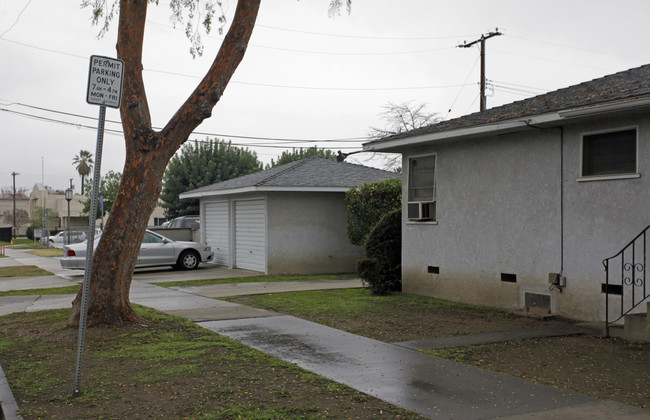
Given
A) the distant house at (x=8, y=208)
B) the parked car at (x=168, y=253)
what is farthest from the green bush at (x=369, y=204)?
the distant house at (x=8, y=208)

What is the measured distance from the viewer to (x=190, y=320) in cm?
1044

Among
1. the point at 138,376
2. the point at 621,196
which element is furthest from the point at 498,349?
the point at 138,376

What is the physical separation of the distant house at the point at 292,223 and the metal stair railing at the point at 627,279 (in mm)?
11200

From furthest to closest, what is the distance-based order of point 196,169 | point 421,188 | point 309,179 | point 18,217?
1. point 18,217
2. point 196,169
3. point 309,179
4. point 421,188

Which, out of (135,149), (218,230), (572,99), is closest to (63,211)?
(218,230)

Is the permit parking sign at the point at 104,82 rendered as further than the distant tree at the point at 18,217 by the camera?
No

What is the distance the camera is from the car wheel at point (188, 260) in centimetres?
2141

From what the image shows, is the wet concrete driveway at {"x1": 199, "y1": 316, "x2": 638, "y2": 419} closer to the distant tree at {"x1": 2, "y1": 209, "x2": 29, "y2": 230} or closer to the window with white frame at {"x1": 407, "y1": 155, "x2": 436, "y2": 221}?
the window with white frame at {"x1": 407, "y1": 155, "x2": 436, "y2": 221}

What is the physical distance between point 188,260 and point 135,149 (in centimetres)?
1224

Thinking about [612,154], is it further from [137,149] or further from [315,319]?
[137,149]

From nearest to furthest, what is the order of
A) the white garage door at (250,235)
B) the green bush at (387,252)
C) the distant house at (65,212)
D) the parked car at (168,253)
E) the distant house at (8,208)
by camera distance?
the green bush at (387,252) → the white garage door at (250,235) → the parked car at (168,253) → the distant house at (65,212) → the distant house at (8,208)

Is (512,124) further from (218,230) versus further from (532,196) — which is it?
(218,230)

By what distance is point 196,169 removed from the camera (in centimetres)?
4494

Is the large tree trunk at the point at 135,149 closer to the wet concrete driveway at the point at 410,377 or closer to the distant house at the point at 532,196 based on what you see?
the wet concrete driveway at the point at 410,377
